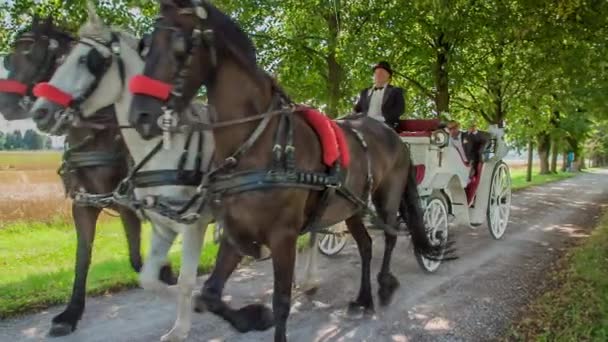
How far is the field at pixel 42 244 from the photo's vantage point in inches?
234

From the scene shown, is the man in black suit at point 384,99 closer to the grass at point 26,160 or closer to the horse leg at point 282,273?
the horse leg at point 282,273

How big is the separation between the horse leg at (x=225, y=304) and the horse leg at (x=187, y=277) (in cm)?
26

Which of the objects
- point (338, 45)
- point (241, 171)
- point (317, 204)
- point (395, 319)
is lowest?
point (395, 319)

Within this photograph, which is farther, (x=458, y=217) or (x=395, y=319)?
(x=458, y=217)

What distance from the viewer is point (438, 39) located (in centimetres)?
1405

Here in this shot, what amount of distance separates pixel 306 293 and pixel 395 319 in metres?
1.15

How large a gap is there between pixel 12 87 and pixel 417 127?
5.02 m

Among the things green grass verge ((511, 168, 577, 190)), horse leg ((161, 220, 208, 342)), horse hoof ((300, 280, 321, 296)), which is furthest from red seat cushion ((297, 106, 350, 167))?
green grass verge ((511, 168, 577, 190))

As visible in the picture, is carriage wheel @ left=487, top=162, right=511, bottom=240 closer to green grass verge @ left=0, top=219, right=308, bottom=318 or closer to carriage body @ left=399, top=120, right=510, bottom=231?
carriage body @ left=399, top=120, right=510, bottom=231

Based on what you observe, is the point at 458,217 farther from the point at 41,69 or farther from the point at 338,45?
the point at 41,69

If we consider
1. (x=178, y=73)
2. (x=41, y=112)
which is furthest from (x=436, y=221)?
(x=41, y=112)

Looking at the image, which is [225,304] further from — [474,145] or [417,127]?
[474,145]

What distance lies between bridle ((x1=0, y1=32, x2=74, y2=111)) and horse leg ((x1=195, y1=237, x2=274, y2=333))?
2.14 meters

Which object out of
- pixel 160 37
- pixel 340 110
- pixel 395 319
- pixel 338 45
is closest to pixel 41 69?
pixel 160 37
